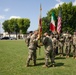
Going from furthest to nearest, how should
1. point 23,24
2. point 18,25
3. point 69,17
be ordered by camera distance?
point 23,24 → point 18,25 → point 69,17

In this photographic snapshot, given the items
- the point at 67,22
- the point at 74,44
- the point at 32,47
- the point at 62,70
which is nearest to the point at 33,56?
the point at 32,47

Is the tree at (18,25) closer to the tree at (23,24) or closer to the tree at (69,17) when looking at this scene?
the tree at (23,24)

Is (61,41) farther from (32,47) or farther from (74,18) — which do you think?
(74,18)

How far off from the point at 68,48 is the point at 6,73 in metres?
7.86

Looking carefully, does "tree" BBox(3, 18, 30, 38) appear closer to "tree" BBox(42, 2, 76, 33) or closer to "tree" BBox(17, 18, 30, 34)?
"tree" BBox(17, 18, 30, 34)

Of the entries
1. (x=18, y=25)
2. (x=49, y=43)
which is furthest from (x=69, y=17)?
(x=18, y=25)

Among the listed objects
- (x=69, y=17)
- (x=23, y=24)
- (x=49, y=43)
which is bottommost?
(x=49, y=43)

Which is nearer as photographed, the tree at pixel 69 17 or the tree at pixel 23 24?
the tree at pixel 69 17

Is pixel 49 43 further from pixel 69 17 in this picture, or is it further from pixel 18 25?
pixel 18 25

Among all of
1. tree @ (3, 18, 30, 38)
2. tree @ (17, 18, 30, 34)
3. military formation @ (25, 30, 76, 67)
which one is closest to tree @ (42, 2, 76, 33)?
tree @ (3, 18, 30, 38)

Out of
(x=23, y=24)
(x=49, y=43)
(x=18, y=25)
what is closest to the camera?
(x=49, y=43)

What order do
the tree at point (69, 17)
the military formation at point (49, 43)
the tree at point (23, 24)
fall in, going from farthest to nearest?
the tree at point (23, 24), the tree at point (69, 17), the military formation at point (49, 43)

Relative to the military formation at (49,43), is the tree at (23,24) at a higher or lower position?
higher

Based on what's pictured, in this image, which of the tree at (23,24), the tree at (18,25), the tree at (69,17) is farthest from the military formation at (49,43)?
the tree at (23,24)
